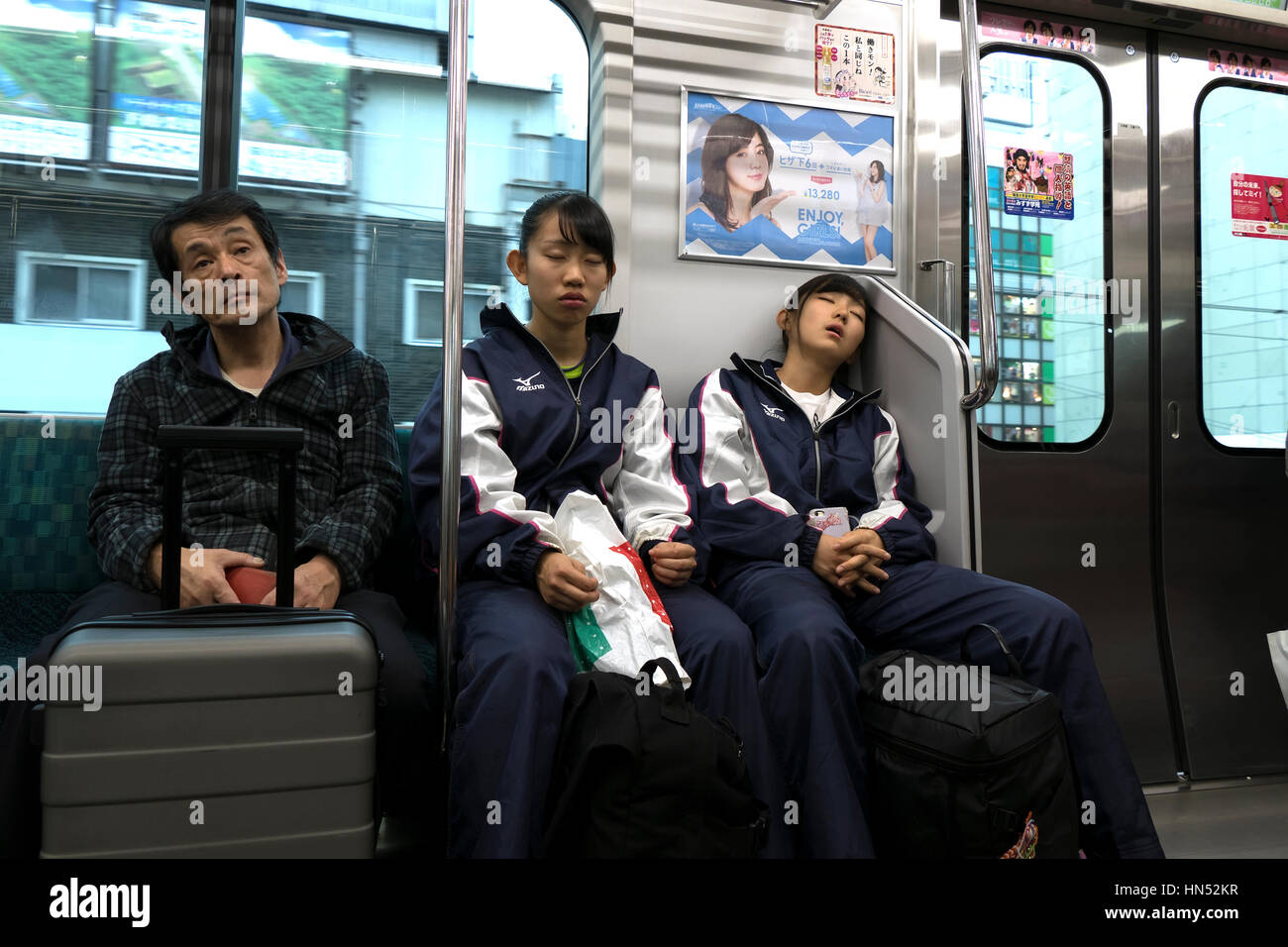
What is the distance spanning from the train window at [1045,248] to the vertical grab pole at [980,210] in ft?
2.90

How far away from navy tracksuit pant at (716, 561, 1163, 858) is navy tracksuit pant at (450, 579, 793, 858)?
0.21 feet

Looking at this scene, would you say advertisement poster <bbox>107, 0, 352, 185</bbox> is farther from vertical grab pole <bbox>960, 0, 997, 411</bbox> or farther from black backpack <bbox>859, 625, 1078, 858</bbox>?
black backpack <bbox>859, 625, 1078, 858</bbox>

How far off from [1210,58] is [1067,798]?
9.29 feet

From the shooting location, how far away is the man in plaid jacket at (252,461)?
1596 millimetres

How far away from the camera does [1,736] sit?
1366 millimetres

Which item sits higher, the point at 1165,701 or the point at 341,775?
the point at 341,775

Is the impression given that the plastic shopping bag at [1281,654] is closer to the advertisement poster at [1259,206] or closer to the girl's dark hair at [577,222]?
the advertisement poster at [1259,206]

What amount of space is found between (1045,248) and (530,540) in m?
2.20

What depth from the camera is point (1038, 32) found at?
2.96 metres

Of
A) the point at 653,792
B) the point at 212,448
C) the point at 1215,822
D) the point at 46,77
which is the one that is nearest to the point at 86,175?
the point at 46,77

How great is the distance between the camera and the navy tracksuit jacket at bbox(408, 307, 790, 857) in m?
1.46

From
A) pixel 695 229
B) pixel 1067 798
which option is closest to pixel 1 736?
pixel 1067 798

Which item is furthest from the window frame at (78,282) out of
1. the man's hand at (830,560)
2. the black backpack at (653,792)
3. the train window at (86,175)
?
the man's hand at (830,560)
